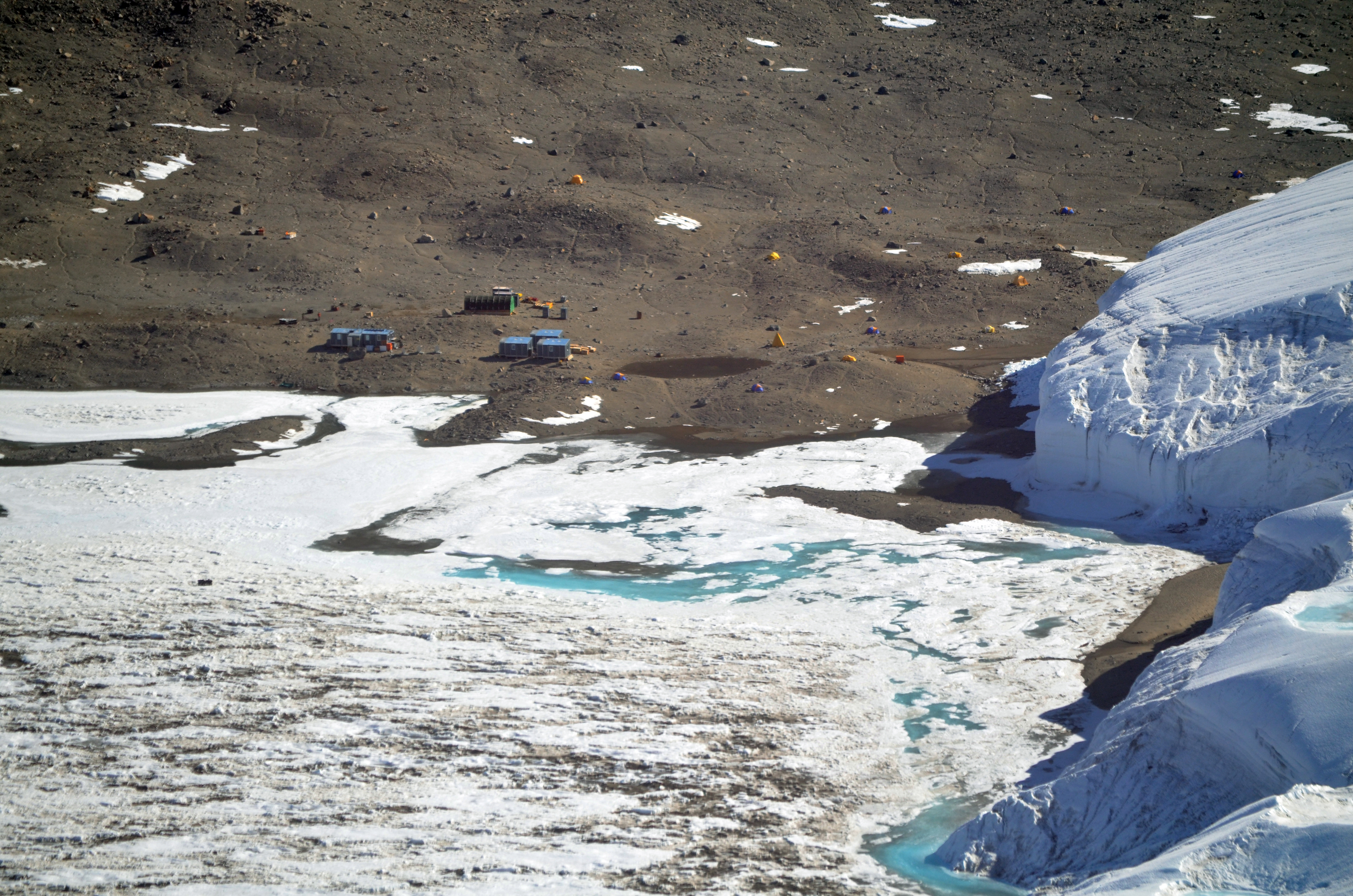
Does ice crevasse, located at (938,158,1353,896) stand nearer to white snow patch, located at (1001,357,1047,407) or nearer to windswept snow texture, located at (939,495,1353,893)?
windswept snow texture, located at (939,495,1353,893)

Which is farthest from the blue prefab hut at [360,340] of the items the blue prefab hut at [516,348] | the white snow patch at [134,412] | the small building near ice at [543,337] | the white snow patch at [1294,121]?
Answer: the white snow patch at [1294,121]

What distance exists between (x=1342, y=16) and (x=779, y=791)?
4277 centimetres

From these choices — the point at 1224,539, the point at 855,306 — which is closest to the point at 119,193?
the point at 855,306

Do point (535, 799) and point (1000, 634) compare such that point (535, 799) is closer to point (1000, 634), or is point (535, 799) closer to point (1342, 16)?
point (1000, 634)

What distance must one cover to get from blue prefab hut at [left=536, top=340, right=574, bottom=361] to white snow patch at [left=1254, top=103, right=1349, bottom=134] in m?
26.6

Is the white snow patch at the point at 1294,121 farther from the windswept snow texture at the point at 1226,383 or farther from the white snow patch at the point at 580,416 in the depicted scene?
the white snow patch at the point at 580,416

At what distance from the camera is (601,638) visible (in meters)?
13.5

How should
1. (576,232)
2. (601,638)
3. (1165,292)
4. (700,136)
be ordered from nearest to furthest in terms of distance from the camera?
1. (601,638)
2. (1165,292)
3. (576,232)
4. (700,136)

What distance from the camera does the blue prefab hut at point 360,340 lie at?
81.7 feet

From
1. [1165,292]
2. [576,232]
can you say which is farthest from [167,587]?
[576,232]

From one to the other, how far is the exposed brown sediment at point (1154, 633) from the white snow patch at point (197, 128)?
1172 inches

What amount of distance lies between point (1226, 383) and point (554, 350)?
13.4 metres

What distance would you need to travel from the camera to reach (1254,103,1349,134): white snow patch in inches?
1469

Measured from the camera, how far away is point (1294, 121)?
3781cm
